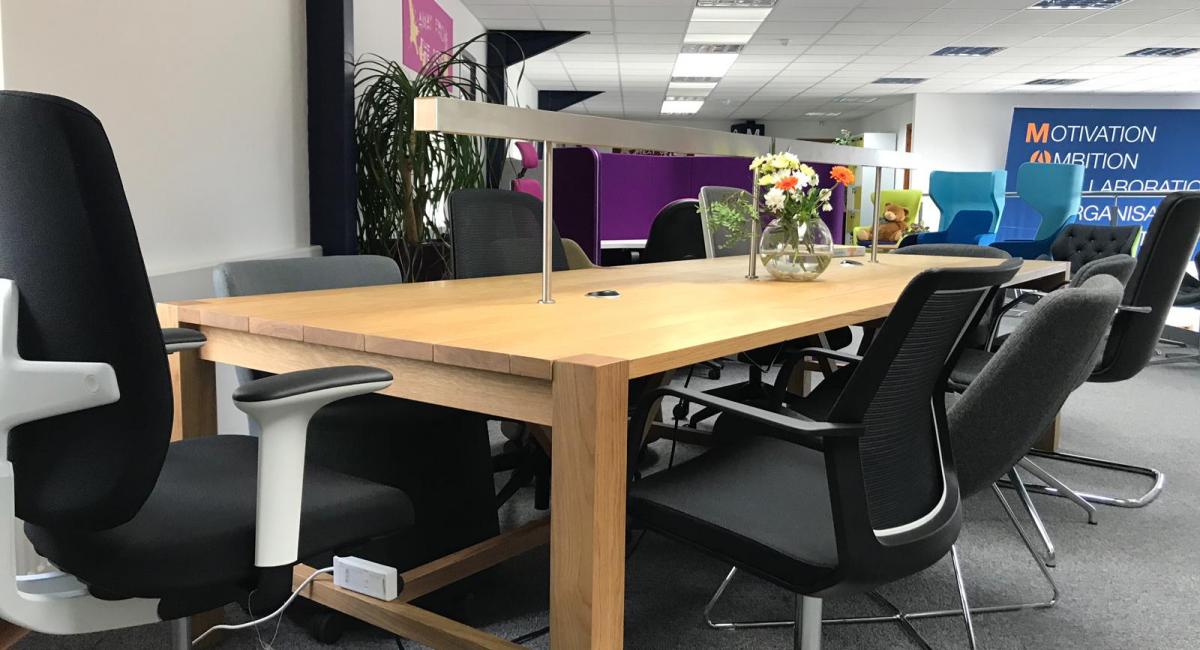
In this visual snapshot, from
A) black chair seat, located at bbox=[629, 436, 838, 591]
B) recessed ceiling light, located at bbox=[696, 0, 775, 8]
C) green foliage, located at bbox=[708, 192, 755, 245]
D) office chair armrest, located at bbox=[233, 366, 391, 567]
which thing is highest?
recessed ceiling light, located at bbox=[696, 0, 775, 8]

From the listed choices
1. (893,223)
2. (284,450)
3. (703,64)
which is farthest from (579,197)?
(893,223)

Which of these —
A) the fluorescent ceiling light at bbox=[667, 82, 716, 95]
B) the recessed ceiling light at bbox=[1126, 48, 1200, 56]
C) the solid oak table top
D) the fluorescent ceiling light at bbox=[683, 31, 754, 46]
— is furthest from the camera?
the fluorescent ceiling light at bbox=[667, 82, 716, 95]

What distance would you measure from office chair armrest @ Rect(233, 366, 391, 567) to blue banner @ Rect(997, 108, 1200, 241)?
1356 cm

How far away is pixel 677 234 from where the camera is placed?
4.37 m

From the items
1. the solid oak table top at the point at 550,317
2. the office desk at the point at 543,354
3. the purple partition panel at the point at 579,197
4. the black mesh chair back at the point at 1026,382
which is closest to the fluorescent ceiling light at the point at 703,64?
the purple partition panel at the point at 579,197

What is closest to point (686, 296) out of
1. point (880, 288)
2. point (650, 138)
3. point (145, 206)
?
point (650, 138)

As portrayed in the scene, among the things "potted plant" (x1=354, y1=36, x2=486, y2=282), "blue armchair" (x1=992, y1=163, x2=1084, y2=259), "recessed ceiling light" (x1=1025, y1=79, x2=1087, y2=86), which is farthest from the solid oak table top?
"recessed ceiling light" (x1=1025, y1=79, x2=1087, y2=86)

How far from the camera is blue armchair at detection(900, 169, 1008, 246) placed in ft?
30.4

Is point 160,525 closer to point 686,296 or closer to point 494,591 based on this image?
point 494,591

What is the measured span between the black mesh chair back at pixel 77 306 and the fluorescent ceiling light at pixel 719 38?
333 inches

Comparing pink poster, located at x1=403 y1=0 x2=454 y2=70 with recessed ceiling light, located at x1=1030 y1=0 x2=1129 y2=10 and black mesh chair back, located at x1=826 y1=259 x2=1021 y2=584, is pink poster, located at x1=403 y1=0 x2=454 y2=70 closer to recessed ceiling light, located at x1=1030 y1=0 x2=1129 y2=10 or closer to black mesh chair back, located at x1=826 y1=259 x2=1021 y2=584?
black mesh chair back, located at x1=826 y1=259 x2=1021 y2=584

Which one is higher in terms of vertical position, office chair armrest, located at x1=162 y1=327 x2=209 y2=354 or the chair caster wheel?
office chair armrest, located at x1=162 y1=327 x2=209 y2=354

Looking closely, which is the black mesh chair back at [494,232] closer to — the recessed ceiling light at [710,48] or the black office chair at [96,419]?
the black office chair at [96,419]

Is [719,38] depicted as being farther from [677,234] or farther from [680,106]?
[680,106]
